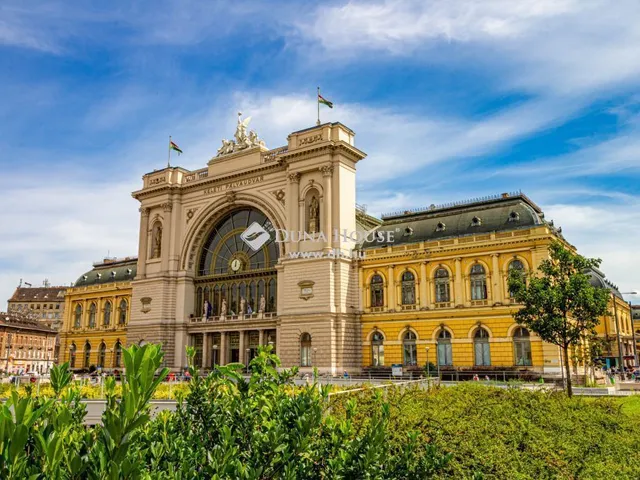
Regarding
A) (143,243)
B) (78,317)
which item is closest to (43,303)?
(78,317)

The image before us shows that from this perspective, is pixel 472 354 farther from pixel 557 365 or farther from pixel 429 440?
pixel 429 440

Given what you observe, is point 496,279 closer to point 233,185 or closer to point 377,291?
point 377,291

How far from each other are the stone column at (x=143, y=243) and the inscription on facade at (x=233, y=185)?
29.5 ft

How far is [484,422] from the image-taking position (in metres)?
14.5

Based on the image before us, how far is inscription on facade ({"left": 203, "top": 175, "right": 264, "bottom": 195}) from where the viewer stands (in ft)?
190

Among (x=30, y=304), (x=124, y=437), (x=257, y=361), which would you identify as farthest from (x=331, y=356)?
(x=30, y=304)

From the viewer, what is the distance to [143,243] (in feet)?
214

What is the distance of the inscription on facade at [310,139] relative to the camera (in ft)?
175

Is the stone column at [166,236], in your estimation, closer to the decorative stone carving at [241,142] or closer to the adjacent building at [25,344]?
the decorative stone carving at [241,142]

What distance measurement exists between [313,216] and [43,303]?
11355 cm

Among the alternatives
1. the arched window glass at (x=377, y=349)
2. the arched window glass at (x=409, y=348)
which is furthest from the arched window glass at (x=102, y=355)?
the arched window glass at (x=409, y=348)

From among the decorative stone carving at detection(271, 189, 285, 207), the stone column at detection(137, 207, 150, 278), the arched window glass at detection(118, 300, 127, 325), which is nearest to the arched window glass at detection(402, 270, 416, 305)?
the decorative stone carving at detection(271, 189, 285, 207)

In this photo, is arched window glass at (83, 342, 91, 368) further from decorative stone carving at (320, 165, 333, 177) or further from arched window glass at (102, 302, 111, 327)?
decorative stone carving at (320, 165, 333, 177)

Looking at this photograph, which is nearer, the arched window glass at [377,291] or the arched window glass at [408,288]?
the arched window glass at [408,288]
